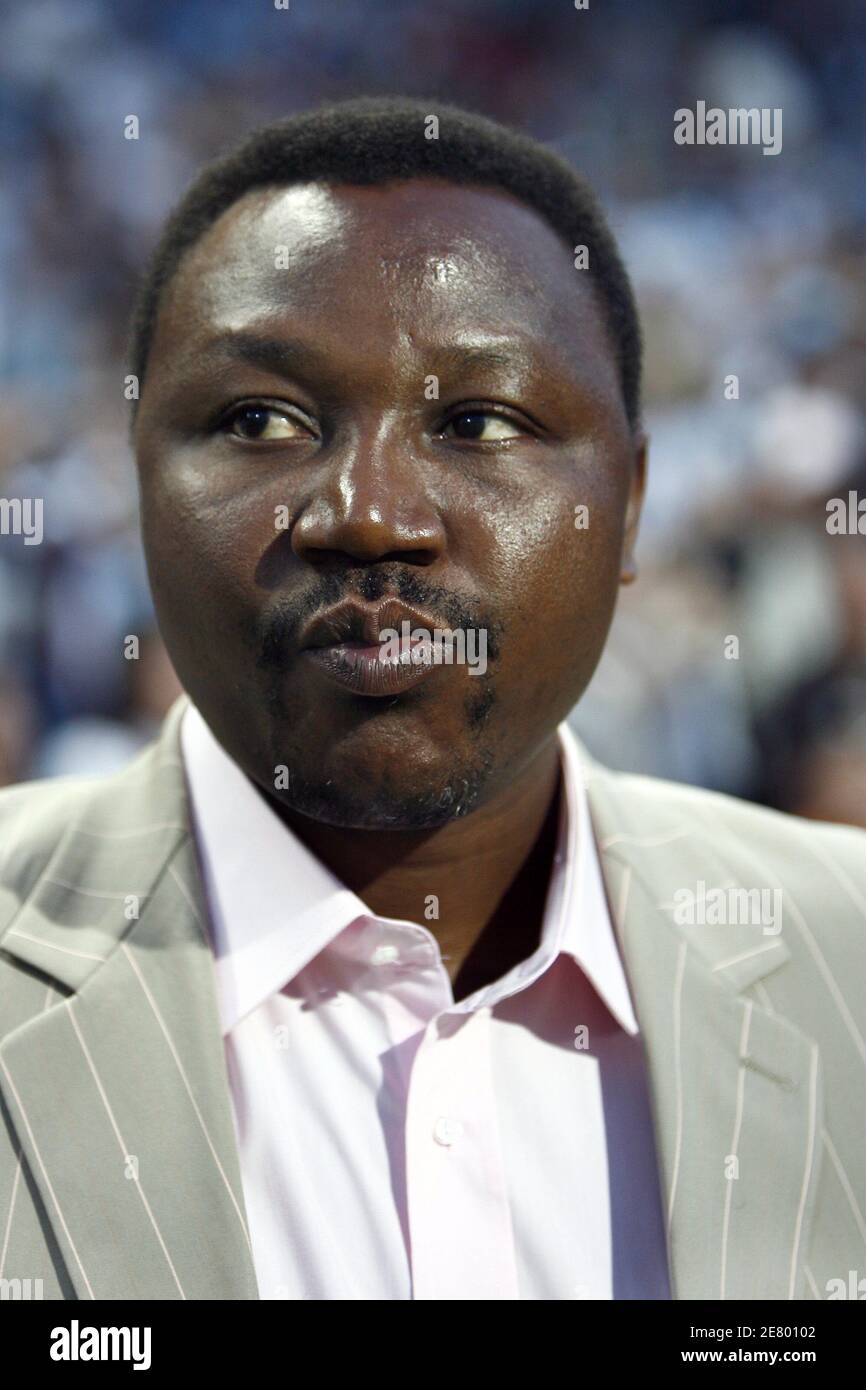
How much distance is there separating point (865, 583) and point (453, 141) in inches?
119

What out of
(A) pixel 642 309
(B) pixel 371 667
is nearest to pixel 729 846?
(B) pixel 371 667

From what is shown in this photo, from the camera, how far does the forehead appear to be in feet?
5.32

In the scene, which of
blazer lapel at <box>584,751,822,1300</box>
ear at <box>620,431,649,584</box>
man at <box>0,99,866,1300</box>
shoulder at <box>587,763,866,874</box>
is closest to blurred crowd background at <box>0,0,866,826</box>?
shoulder at <box>587,763,866,874</box>

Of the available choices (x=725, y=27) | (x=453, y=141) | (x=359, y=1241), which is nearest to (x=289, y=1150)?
(x=359, y=1241)

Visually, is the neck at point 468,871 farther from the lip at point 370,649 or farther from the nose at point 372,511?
the nose at point 372,511

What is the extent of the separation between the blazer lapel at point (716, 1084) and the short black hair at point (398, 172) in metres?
0.73

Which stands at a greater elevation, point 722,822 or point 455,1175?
point 722,822

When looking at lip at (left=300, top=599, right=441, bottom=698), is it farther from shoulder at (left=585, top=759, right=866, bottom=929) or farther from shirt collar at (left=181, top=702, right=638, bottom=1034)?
shoulder at (left=585, top=759, right=866, bottom=929)

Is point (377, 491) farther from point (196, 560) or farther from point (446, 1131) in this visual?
point (446, 1131)

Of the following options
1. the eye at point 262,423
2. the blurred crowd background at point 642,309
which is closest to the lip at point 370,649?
the eye at point 262,423

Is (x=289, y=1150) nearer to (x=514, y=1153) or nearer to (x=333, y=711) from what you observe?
(x=514, y=1153)

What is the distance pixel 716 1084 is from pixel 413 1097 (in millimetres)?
421

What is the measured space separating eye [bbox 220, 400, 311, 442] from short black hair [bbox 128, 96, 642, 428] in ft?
0.98

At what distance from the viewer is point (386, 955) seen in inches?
68.9
